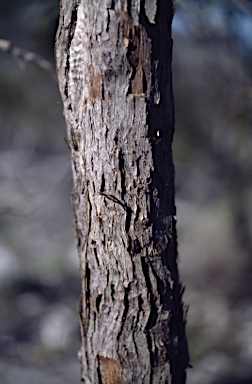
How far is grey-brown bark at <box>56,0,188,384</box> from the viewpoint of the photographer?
0.63 metres

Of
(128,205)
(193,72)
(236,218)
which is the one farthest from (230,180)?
(128,205)

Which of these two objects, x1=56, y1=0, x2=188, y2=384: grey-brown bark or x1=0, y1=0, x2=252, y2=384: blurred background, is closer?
x1=56, y1=0, x2=188, y2=384: grey-brown bark

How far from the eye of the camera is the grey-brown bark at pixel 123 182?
631 mm

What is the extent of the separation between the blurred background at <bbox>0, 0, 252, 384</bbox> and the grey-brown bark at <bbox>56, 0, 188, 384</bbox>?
93 cm

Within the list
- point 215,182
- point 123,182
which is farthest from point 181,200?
point 123,182

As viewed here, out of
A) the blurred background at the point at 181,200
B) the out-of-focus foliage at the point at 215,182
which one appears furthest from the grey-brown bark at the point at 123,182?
the out-of-focus foliage at the point at 215,182

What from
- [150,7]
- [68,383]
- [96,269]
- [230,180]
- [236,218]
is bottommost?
[68,383]

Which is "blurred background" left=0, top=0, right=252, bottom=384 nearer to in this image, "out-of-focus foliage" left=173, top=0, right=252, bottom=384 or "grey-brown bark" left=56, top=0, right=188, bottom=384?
"out-of-focus foliage" left=173, top=0, right=252, bottom=384

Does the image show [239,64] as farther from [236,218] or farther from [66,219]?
[66,219]

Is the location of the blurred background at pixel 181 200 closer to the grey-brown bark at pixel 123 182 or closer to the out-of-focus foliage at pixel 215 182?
the out-of-focus foliage at pixel 215 182

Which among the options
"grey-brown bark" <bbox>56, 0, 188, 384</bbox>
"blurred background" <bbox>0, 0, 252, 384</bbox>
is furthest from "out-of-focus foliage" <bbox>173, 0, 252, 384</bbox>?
"grey-brown bark" <bbox>56, 0, 188, 384</bbox>

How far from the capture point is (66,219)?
13.6 feet

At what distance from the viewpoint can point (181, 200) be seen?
154 inches

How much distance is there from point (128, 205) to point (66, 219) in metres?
3.60
